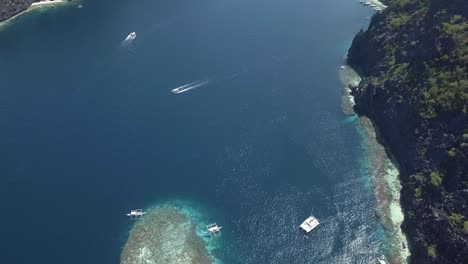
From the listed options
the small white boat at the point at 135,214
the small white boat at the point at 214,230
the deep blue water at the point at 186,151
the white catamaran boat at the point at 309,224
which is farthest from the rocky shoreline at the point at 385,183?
the small white boat at the point at 135,214

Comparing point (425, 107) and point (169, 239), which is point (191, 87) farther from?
point (425, 107)

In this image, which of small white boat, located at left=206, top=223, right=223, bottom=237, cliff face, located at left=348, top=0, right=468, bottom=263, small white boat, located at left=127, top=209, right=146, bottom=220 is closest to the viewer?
cliff face, located at left=348, top=0, right=468, bottom=263

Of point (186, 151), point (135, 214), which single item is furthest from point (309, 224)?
point (186, 151)

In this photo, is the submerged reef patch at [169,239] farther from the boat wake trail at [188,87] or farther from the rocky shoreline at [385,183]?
the boat wake trail at [188,87]

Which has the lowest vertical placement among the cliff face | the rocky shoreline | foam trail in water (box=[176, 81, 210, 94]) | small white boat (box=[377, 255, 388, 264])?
small white boat (box=[377, 255, 388, 264])

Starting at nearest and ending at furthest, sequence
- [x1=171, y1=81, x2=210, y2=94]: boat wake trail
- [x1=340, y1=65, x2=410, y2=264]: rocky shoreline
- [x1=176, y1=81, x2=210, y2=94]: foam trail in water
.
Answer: [x1=340, y1=65, x2=410, y2=264]: rocky shoreline
[x1=171, y1=81, x2=210, y2=94]: boat wake trail
[x1=176, y1=81, x2=210, y2=94]: foam trail in water

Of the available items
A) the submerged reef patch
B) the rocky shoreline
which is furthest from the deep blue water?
the submerged reef patch

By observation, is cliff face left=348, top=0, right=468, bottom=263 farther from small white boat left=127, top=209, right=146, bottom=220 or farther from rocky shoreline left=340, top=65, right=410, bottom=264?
small white boat left=127, top=209, right=146, bottom=220
